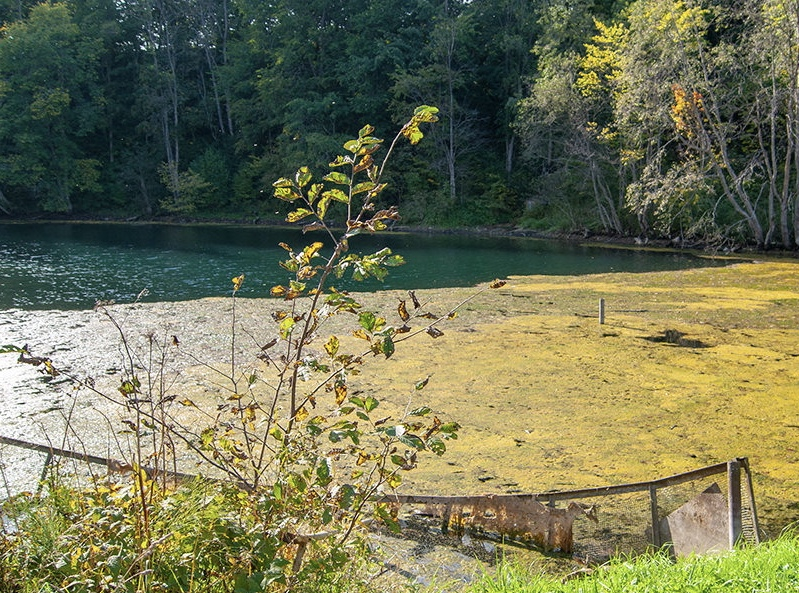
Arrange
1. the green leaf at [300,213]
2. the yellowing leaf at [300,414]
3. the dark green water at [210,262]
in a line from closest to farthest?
the green leaf at [300,213] < the yellowing leaf at [300,414] < the dark green water at [210,262]

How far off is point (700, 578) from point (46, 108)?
146ft

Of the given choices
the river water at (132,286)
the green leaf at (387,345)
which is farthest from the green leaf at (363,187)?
the river water at (132,286)

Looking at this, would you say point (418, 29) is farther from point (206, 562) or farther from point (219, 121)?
point (206, 562)

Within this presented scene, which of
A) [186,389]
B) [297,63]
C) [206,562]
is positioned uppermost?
[297,63]

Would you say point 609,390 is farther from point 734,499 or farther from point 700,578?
point 700,578

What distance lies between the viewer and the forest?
22.0 m

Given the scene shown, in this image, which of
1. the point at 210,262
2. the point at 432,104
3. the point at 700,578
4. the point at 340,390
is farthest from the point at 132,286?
the point at 432,104

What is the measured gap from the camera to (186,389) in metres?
8.50

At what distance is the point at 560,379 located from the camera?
8.59 metres

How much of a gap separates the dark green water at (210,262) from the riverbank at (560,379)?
8.96ft

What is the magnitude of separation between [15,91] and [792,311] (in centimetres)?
4248

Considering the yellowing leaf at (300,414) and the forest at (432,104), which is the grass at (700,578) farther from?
the forest at (432,104)

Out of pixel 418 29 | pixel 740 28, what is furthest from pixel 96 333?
pixel 418 29

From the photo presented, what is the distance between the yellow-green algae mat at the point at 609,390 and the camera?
5844 mm
